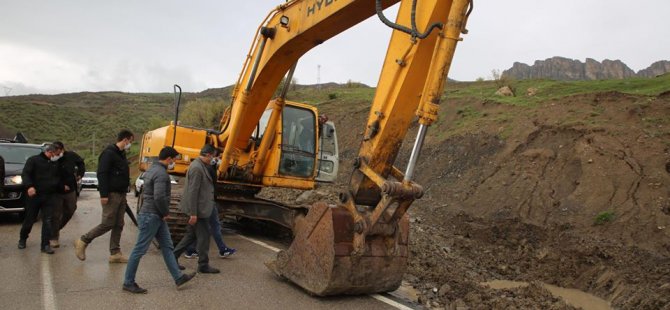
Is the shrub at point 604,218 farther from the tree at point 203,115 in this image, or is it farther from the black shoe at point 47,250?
the tree at point 203,115

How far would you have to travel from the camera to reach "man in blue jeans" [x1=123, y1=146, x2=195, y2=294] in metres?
5.95

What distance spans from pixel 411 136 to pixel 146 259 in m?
17.0

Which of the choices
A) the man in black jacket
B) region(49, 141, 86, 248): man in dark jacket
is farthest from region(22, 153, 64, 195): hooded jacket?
the man in black jacket

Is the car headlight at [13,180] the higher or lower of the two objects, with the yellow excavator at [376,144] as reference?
lower

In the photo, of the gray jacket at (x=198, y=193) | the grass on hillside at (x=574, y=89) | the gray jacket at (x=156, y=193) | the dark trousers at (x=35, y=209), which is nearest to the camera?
the gray jacket at (x=156, y=193)

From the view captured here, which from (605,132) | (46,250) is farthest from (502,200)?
(46,250)

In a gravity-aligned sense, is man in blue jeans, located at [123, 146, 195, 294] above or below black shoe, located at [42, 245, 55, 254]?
above

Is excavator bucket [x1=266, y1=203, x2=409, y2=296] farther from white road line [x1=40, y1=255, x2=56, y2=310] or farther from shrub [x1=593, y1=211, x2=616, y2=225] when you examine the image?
shrub [x1=593, y1=211, x2=616, y2=225]

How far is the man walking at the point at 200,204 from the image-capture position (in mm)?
6812

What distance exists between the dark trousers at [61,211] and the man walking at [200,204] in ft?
8.29

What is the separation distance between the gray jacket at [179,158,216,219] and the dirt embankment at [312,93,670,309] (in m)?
3.10

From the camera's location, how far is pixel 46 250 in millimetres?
7859

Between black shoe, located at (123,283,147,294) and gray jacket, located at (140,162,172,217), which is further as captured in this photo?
gray jacket, located at (140,162,172,217)

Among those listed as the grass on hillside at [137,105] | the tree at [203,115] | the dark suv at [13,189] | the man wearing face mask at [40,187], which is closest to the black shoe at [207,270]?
the man wearing face mask at [40,187]
